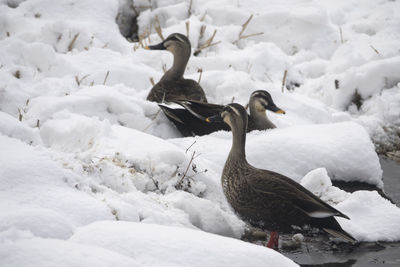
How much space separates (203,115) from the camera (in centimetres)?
562

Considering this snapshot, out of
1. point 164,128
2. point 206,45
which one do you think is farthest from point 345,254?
point 206,45

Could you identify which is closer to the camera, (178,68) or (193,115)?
(193,115)

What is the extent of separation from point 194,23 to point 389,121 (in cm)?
392

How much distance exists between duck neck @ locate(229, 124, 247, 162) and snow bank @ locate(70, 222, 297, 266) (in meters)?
1.82

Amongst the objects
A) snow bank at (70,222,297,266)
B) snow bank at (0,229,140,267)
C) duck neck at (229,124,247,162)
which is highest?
snow bank at (0,229,140,267)

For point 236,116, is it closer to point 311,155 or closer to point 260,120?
point 311,155

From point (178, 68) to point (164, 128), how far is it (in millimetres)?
1210

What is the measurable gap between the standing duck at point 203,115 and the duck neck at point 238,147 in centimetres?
110

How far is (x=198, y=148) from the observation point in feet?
16.8

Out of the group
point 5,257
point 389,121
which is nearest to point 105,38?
point 389,121

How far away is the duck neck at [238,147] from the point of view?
439 cm

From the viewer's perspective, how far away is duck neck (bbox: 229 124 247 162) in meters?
4.39

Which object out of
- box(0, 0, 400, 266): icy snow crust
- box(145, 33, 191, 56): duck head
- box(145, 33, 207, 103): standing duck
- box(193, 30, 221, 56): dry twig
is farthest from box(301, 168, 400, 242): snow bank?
box(193, 30, 221, 56): dry twig

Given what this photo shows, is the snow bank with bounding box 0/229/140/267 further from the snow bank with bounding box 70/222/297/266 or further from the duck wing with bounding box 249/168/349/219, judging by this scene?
the duck wing with bounding box 249/168/349/219
